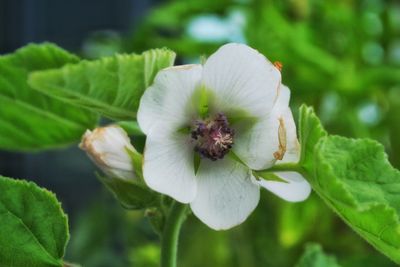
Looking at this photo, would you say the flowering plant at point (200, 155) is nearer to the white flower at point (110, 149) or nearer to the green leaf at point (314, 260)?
the white flower at point (110, 149)

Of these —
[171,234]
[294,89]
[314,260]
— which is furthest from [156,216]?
[294,89]

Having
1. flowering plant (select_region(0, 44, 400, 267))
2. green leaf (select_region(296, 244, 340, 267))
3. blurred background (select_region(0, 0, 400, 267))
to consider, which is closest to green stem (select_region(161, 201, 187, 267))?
flowering plant (select_region(0, 44, 400, 267))

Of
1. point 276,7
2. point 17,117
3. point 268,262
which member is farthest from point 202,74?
point 276,7

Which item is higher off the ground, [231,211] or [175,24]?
[231,211]

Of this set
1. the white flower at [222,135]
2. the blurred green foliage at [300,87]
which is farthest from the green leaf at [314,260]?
the blurred green foliage at [300,87]

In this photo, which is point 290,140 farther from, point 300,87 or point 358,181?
point 300,87

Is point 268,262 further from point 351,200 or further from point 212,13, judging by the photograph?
point 351,200
